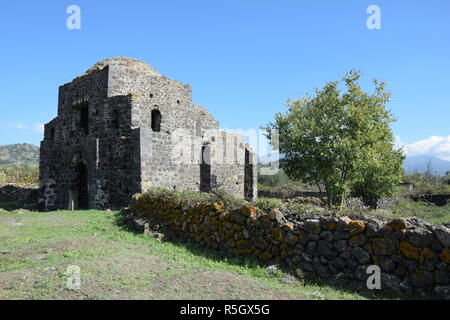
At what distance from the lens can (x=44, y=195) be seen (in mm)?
19594

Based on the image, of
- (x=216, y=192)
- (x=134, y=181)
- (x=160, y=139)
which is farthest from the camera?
(x=160, y=139)

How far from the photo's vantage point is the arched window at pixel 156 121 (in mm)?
17500

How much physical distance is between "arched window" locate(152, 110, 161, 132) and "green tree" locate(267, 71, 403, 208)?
7238 millimetres

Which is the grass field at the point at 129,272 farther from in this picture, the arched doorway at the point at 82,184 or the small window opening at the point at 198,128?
the small window opening at the point at 198,128

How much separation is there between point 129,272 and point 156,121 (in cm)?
1230

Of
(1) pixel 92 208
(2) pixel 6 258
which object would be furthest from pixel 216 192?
(1) pixel 92 208

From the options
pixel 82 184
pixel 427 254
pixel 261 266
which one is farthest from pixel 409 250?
pixel 82 184

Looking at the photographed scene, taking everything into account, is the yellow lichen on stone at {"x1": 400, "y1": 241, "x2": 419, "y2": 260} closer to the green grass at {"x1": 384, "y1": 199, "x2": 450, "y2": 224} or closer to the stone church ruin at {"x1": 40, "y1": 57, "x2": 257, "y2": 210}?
the stone church ruin at {"x1": 40, "y1": 57, "x2": 257, "y2": 210}

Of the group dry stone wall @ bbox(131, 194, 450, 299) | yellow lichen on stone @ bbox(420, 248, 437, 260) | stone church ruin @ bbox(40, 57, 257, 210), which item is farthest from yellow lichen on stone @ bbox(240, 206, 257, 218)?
stone church ruin @ bbox(40, 57, 257, 210)

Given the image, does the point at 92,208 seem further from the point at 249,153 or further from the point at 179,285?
the point at 179,285

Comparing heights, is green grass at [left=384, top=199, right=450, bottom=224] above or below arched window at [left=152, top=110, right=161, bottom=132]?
below

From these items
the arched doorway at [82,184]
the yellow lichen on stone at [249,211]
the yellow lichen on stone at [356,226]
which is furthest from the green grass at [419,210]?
the arched doorway at [82,184]

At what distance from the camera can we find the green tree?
16.7 m

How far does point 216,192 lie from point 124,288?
182 inches
